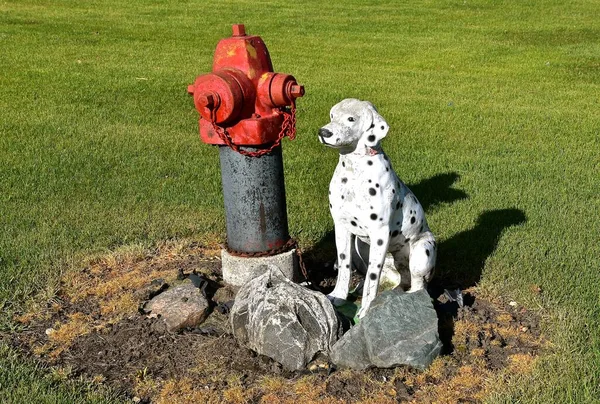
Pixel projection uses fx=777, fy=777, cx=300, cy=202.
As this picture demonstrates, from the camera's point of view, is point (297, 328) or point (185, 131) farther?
point (185, 131)

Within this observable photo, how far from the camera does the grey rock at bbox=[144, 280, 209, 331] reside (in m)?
4.55

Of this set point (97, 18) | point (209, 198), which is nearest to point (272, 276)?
point (209, 198)

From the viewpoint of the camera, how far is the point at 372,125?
416 centimetres

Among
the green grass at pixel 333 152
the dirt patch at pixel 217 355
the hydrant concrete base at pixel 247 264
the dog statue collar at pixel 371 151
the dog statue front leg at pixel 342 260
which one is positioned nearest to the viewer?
the dirt patch at pixel 217 355

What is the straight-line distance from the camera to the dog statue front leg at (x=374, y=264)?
430 cm

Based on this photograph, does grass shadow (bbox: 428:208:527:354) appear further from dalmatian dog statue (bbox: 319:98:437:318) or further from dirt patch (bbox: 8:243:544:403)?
dalmatian dog statue (bbox: 319:98:437:318)

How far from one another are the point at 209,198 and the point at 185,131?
2.62 metres

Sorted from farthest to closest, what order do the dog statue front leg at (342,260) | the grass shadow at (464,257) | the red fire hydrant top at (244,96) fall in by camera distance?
1. the grass shadow at (464,257)
2. the dog statue front leg at (342,260)
3. the red fire hydrant top at (244,96)

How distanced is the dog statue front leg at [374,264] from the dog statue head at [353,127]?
51 centimetres

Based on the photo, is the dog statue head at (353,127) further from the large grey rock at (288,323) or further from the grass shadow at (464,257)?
the grass shadow at (464,257)

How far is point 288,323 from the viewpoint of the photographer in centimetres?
405

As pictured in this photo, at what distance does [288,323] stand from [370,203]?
787mm

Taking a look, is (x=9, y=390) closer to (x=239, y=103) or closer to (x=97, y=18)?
(x=239, y=103)

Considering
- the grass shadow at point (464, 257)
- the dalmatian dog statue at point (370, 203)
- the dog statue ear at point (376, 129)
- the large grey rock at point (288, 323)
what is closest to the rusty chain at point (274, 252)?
the dalmatian dog statue at point (370, 203)
